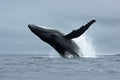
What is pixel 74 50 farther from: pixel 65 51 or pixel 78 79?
pixel 78 79

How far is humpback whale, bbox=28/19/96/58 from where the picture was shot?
94.1 ft

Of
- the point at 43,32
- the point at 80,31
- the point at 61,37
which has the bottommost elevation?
the point at 61,37

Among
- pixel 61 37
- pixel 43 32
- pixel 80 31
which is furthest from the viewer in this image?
pixel 61 37

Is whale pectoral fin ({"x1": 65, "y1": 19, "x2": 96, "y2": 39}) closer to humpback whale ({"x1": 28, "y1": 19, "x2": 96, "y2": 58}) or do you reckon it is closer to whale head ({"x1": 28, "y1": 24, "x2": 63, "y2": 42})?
humpback whale ({"x1": 28, "y1": 19, "x2": 96, "y2": 58})

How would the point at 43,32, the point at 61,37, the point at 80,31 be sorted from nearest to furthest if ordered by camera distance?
the point at 80,31, the point at 43,32, the point at 61,37

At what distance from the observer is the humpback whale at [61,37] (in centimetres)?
2869

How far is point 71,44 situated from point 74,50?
20.1 inches

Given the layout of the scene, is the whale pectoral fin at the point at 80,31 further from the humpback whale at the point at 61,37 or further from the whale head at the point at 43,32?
the whale head at the point at 43,32

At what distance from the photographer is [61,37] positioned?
95.5 ft

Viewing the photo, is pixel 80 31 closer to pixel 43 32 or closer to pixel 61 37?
pixel 61 37

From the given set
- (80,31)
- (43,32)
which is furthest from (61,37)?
(80,31)

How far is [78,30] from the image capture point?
2869 centimetres

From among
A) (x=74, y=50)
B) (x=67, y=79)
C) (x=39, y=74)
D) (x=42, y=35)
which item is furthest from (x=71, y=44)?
(x=67, y=79)

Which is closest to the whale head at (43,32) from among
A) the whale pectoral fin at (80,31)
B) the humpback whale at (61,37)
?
the humpback whale at (61,37)
